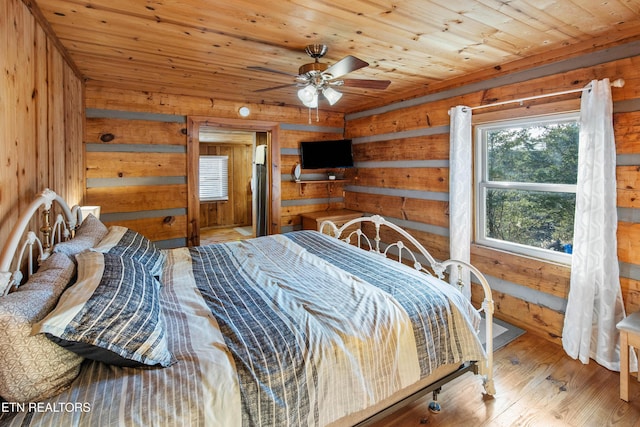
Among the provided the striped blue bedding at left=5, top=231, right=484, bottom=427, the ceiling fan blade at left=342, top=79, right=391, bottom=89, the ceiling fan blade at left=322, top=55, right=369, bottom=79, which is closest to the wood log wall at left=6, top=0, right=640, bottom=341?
the striped blue bedding at left=5, top=231, right=484, bottom=427

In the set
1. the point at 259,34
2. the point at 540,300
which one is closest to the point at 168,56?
the point at 259,34

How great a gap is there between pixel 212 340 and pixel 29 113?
1.61m

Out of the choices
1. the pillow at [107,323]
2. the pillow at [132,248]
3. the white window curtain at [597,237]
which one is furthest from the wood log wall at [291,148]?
the pillow at [107,323]

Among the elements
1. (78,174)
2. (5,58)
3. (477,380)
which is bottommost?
(477,380)

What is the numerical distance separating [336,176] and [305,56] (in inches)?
102

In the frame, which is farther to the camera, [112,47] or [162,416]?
[112,47]

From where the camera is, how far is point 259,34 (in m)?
2.27

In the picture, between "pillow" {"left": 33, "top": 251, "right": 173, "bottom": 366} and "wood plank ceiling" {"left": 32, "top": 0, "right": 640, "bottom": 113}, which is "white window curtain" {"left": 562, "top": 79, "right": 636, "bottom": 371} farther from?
"pillow" {"left": 33, "top": 251, "right": 173, "bottom": 366}

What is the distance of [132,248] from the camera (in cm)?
210

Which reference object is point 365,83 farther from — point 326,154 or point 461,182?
point 326,154

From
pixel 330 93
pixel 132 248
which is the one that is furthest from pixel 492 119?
pixel 132 248

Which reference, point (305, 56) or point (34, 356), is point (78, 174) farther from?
point (34, 356)

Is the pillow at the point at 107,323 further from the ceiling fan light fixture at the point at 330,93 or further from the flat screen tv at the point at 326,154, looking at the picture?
the flat screen tv at the point at 326,154

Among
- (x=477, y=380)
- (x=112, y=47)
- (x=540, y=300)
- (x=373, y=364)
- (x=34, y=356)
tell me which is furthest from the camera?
(x=540, y=300)
